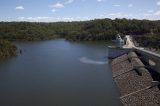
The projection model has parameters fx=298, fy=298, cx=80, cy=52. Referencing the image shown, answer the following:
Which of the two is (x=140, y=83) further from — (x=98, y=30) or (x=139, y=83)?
(x=98, y=30)

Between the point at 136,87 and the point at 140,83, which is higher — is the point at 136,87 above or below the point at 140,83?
below

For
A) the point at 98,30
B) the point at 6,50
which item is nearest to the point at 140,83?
the point at 6,50

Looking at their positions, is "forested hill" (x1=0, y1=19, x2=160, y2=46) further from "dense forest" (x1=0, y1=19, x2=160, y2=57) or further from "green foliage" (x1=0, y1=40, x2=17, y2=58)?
"green foliage" (x1=0, y1=40, x2=17, y2=58)

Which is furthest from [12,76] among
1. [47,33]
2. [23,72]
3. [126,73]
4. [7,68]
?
[47,33]

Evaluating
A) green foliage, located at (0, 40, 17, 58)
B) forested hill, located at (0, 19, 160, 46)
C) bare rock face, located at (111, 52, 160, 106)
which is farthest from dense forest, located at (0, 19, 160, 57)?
bare rock face, located at (111, 52, 160, 106)

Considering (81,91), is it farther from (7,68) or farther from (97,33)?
(97,33)
